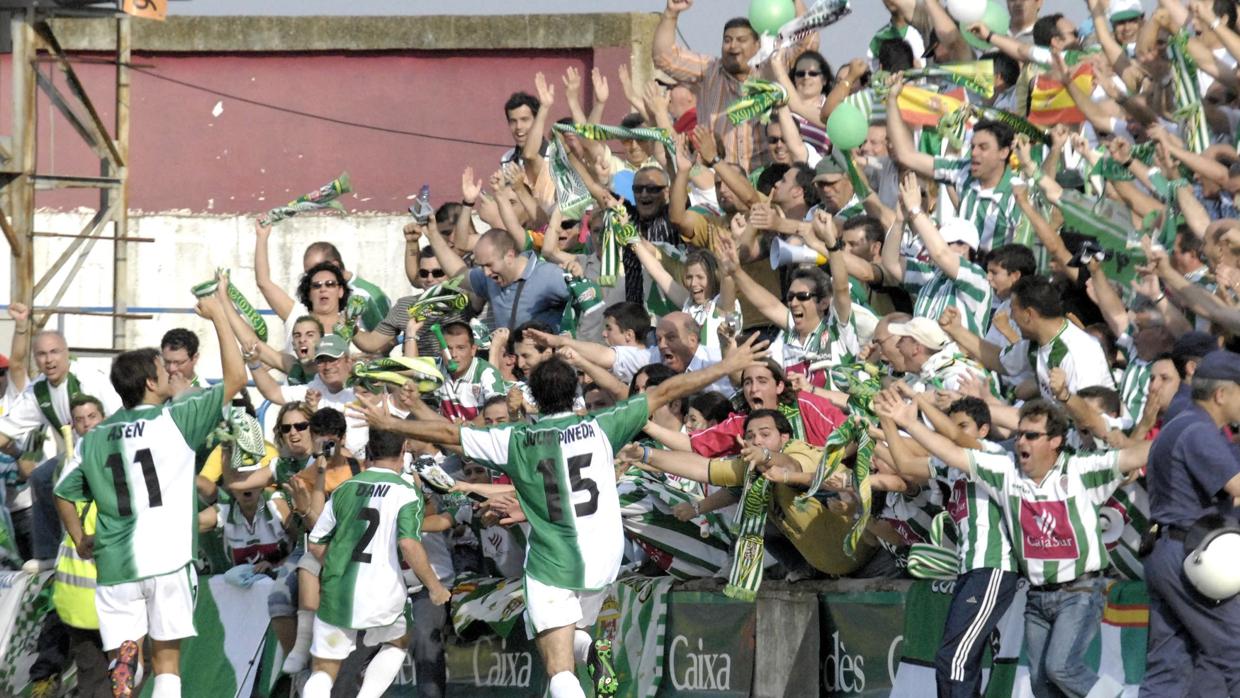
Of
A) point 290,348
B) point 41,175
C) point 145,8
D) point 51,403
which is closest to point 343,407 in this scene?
point 290,348

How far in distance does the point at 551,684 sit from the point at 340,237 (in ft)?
40.0

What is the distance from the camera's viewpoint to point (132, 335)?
76.0ft

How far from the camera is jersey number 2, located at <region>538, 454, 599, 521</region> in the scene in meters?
11.4

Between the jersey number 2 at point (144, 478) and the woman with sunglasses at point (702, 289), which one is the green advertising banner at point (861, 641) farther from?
the jersey number 2 at point (144, 478)

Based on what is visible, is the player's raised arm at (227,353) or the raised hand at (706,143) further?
the raised hand at (706,143)

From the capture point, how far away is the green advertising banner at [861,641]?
1118cm

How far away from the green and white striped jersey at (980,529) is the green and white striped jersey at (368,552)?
11.3ft

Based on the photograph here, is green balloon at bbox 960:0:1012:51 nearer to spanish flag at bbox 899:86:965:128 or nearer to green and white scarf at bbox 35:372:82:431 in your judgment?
spanish flag at bbox 899:86:965:128

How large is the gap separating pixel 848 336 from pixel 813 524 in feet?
5.15

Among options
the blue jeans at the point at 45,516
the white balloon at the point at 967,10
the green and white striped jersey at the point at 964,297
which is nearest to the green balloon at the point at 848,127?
the white balloon at the point at 967,10

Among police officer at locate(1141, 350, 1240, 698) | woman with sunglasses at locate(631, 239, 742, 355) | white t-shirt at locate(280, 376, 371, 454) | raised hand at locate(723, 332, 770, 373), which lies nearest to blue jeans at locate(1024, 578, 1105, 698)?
police officer at locate(1141, 350, 1240, 698)

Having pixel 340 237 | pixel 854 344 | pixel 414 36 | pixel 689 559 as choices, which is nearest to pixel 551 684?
pixel 689 559

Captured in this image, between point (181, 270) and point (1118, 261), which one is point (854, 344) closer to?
point (1118, 261)

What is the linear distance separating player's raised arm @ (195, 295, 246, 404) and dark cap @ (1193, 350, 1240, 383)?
5.80 meters
